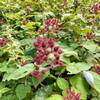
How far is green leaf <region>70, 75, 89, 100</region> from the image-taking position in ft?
5.72

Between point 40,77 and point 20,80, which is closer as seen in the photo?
point 40,77

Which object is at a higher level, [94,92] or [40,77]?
[40,77]

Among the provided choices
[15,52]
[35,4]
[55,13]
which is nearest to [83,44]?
[15,52]

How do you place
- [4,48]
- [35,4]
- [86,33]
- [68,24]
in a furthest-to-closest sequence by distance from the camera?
[35,4] < [68,24] < [86,33] < [4,48]

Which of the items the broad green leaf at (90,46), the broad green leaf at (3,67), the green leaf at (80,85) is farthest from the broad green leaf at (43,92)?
the broad green leaf at (90,46)

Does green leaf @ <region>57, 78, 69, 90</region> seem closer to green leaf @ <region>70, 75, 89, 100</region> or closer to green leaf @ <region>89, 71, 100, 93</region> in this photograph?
green leaf @ <region>70, 75, 89, 100</region>

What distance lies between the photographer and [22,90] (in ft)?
5.76

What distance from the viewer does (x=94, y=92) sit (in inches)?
71.1

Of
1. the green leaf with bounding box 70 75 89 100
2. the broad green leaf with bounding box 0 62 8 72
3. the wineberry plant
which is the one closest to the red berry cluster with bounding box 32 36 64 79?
the wineberry plant

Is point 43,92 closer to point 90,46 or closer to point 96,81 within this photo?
point 96,81

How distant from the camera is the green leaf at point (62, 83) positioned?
1747 millimetres

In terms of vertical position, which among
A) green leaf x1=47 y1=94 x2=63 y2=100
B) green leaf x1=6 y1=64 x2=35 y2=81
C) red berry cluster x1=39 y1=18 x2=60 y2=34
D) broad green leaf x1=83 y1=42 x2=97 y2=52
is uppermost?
red berry cluster x1=39 y1=18 x2=60 y2=34

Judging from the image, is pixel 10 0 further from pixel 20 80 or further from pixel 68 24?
pixel 20 80

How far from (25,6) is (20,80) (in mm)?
1338
